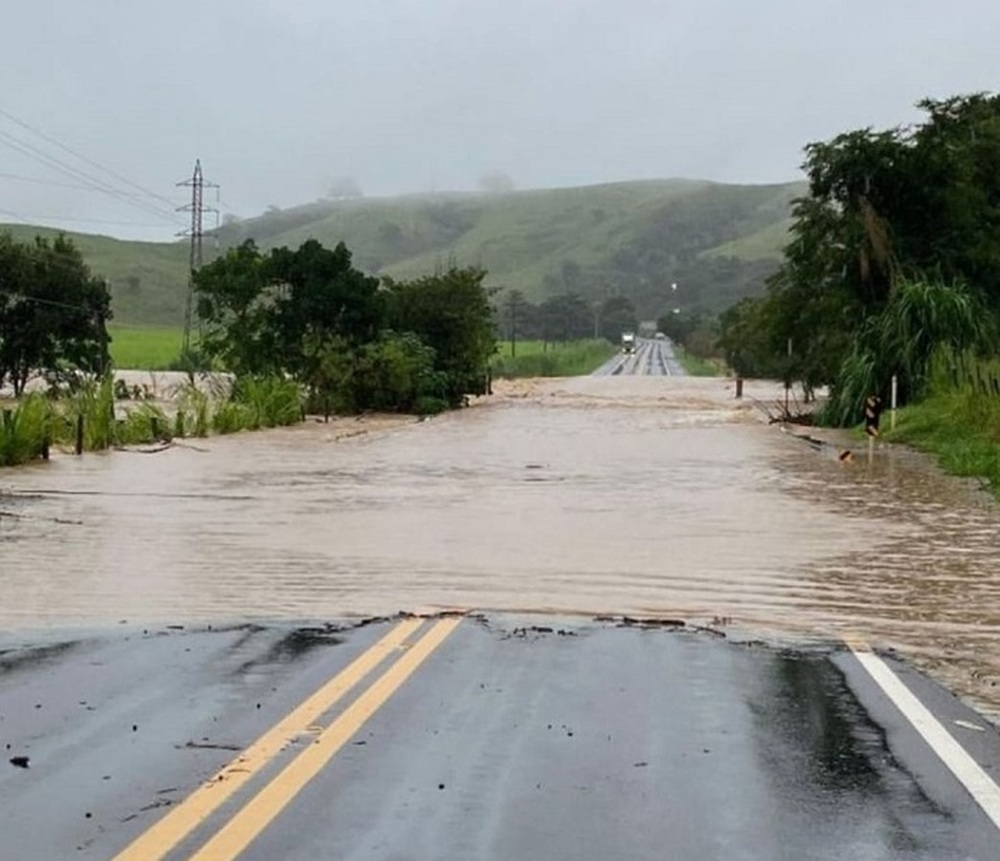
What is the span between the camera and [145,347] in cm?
11388

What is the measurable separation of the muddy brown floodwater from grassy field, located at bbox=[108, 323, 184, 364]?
53.3m

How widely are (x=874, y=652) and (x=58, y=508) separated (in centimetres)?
1170

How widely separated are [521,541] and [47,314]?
39991 mm

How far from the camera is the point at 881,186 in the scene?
42.1 meters

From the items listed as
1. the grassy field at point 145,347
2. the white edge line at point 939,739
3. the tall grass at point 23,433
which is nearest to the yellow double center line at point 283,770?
the white edge line at point 939,739

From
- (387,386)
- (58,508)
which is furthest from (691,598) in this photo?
(387,386)

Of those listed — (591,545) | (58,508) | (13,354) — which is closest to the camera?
(591,545)

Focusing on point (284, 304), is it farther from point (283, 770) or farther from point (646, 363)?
point (646, 363)

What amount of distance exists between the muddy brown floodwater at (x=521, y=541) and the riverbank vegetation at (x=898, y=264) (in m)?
8.01

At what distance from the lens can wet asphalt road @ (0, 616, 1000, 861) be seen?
5.74 metres

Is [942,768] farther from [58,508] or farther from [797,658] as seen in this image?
[58,508]

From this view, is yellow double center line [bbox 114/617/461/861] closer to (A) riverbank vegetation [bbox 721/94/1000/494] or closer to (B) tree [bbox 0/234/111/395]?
(A) riverbank vegetation [bbox 721/94/1000/494]

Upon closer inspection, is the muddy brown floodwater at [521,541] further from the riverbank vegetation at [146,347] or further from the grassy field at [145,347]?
the grassy field at [145,347]

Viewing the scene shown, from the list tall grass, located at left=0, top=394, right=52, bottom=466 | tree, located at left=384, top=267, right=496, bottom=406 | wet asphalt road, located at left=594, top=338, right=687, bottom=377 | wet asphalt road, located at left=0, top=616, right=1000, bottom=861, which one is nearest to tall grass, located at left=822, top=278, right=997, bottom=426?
tree, located at left=384, top=267, right=496, bottom=406
